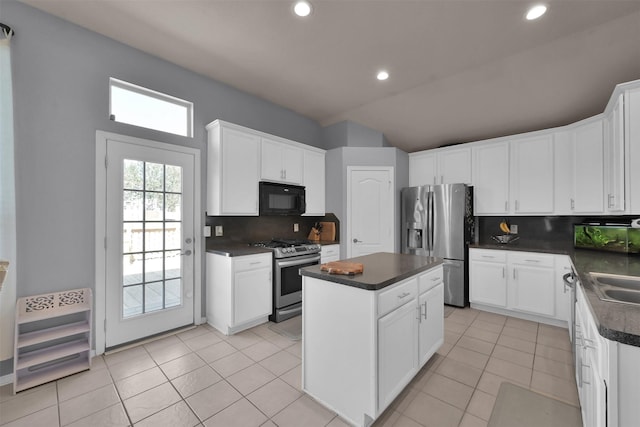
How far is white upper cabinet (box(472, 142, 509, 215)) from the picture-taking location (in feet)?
12.2

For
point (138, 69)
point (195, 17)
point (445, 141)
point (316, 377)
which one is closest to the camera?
point (316, 377)

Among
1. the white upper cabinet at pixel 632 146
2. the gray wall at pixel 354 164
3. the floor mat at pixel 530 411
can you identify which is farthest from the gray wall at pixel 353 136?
the floor mat at pixel 530 411

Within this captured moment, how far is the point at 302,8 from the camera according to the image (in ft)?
7.13

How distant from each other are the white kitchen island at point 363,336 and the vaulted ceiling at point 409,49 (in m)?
2.13

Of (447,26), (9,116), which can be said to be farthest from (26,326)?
(447,26)

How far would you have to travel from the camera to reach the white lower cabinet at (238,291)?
289 cm

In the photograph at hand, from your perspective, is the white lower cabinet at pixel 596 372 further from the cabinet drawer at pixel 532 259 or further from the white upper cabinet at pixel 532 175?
the white upper cabinet at pixel 532 175

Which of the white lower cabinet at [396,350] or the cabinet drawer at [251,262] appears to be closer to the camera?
the white lower cabinet at [396,350]

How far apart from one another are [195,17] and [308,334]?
2.79 metres

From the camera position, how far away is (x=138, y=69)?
2.77m

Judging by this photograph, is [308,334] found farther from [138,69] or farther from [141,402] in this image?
[138,69]

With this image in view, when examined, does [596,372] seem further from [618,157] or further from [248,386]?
[618,157]

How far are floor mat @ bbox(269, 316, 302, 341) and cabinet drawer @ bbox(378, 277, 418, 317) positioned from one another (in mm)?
1470

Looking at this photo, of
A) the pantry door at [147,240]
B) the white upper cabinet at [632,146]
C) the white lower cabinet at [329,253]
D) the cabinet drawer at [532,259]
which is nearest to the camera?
the white upper cabinet at [632,146]
